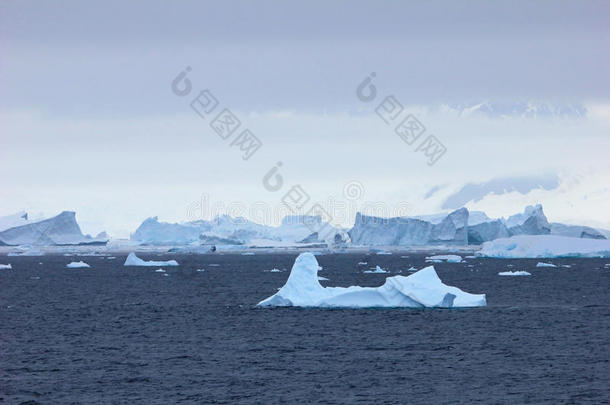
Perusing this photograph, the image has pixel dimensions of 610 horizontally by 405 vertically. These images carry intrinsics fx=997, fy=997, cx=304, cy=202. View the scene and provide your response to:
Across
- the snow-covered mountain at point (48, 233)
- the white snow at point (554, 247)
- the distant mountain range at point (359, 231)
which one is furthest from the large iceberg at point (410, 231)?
the snow-covered mountain at point (48, 233)

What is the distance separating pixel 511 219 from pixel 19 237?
6352 centimetres

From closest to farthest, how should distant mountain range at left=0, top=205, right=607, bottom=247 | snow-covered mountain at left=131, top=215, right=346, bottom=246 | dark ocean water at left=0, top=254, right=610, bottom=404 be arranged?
dark ocean water at left=0, top=254, right=610, bottom=404 → distant mountain range at left=0, top=205, right=607, bottom=247 → snow-covered mountain at left=131, top=215, right=346, bottom=246

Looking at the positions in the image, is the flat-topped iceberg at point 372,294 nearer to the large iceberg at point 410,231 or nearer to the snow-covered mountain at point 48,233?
the large iceberg at point 410,231

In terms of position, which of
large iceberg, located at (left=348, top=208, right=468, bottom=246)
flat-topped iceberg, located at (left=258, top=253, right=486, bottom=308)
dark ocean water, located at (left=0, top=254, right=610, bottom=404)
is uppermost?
large iceberg, located at (left=348, top=208, right=468, bottom=246)

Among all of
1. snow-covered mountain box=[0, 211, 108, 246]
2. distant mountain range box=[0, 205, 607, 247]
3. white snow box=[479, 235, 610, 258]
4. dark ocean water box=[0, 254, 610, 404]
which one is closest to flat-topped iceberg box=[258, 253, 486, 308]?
dark ocean water box=[0, 254, 610, 404]

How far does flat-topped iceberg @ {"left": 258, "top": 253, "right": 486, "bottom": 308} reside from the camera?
38.1 metres

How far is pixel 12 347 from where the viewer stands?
27.2m

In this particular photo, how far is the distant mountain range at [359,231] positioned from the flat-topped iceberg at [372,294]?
7206 cm

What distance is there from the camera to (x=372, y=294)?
3950 centimetres

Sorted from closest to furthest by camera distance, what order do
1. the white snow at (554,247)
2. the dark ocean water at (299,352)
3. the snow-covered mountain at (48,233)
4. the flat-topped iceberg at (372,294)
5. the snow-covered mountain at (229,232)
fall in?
the dark ocean water at (299,352) < the flat-topped iceberg at (372,294) < the white snow at (554,247) < the snow-covered mountain at (48,233) < the snow-covered mountain at (229,232)

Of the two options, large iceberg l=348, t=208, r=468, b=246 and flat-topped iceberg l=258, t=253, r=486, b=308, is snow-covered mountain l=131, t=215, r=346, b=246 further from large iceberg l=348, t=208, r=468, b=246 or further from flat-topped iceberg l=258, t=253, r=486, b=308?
flat-topped iceberg l=258, t=253, r=486, b=308

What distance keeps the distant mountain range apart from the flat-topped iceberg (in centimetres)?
7206

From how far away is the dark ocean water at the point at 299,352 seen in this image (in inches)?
781

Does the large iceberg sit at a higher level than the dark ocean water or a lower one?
higher
